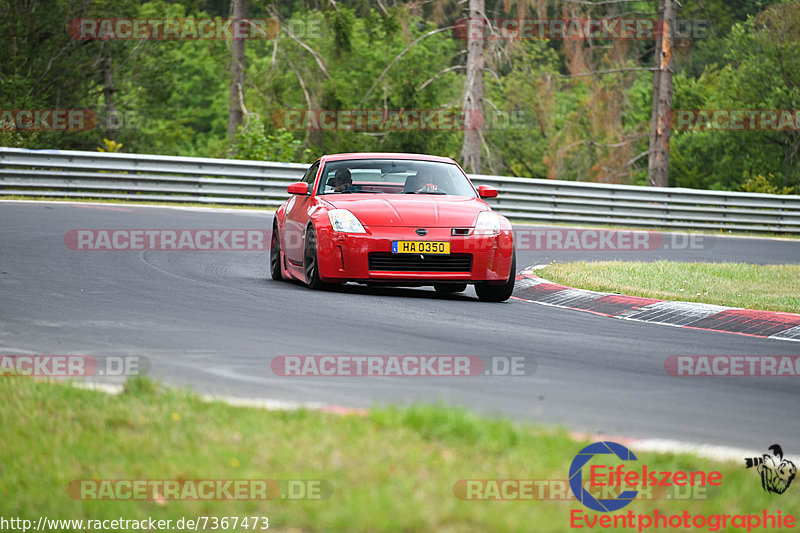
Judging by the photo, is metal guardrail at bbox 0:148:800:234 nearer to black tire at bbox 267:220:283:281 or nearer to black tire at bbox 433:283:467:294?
black tire at bbox 267:220:283:281

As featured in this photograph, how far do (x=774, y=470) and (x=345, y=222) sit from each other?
6.38 meters

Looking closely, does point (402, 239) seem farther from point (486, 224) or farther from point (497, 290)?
point (497, 290)

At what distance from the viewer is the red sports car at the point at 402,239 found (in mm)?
10414

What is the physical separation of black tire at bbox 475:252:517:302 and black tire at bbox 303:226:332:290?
1.54m

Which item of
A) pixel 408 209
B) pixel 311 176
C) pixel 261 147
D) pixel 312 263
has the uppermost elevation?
pixel 261 147

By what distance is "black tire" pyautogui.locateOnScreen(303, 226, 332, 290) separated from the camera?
35.3 ft

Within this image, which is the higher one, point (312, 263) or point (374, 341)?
point (312, 263)

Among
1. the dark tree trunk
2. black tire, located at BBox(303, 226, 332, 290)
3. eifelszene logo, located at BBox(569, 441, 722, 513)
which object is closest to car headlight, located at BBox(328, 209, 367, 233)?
black tire, located at BBox(303, 226, 332, 290)

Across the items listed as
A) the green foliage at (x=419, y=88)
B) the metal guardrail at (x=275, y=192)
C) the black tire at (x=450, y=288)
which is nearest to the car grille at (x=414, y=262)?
the black tire at (x=450, y=288)

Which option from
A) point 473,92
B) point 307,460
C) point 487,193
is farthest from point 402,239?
point 473,92

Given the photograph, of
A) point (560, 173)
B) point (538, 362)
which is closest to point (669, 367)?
point (538, 362)

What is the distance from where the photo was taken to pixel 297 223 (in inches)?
457

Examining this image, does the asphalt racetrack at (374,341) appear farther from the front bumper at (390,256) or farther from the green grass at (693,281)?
the green grass at (693,281)

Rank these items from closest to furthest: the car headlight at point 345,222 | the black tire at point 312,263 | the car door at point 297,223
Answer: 1. the car headlight at point 345,222
2. the black tire at point 312,263
3. the car door at point 297,223
